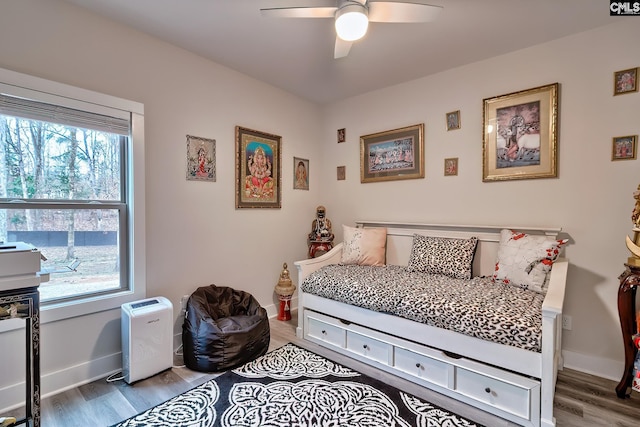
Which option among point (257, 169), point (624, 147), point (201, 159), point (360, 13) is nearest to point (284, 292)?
point (257, 169)

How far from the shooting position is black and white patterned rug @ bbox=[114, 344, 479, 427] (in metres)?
1.70

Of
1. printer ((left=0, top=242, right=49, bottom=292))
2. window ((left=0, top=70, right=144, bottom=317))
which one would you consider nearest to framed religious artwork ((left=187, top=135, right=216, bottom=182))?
window ((left=0, top=70, right=144, bottom=317))

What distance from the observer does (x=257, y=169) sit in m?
3.20

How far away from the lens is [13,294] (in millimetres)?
1364

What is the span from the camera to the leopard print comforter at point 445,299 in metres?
1.72

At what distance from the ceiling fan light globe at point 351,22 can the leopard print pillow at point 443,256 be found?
1.87 metres

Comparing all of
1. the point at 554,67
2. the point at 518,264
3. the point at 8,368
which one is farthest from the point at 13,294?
the point at 554,67

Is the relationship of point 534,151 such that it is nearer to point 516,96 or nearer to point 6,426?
point 516,96

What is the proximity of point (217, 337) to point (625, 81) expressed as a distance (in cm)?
344

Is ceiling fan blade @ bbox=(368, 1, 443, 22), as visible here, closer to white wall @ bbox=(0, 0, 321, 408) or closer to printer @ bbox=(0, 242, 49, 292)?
white wall @ bbox=(0, 0, 321, 408)

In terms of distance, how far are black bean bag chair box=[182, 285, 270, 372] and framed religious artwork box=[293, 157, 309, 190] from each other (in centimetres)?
162

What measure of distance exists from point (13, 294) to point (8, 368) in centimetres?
85

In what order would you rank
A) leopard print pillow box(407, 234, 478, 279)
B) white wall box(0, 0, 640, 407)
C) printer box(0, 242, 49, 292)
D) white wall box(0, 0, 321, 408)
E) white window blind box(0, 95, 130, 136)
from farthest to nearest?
leopard print pillow box(407, 234, 478, 279) < white wall box(0, 0, 640, 407) < white wall box(0, 0, 321, 408) < white window blind box(0, 95, 130, 136) < printer box(0, 242, 49, 292)

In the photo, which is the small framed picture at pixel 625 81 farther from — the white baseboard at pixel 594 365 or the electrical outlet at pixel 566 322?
the white baseboard at pixel 594 365
